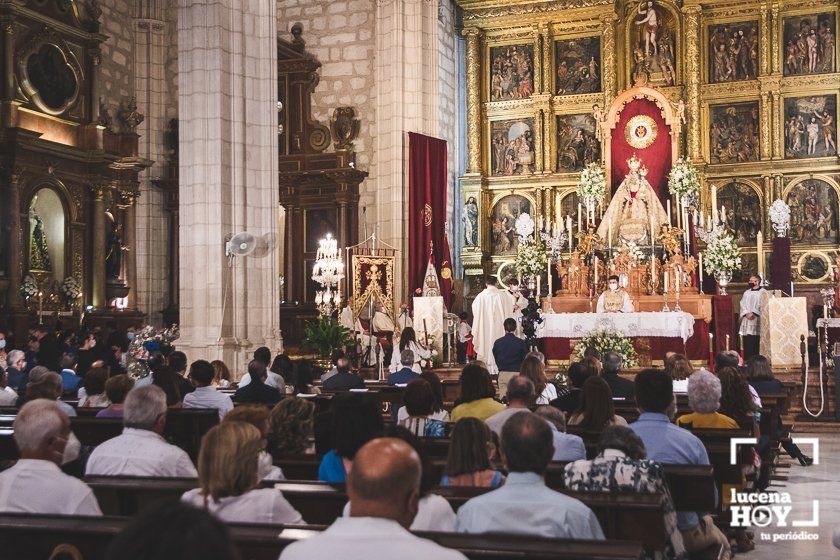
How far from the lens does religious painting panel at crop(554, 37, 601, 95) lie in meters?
25.8

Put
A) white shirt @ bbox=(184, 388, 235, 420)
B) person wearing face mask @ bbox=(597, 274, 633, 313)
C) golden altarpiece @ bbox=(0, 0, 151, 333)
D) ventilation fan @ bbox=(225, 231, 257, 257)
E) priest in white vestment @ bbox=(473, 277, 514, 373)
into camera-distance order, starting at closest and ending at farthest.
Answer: white shirt @ bbox=(184, 388, 235, 420) < ventilation fan @ bbox=(225, 231, 257, 257) < golden altarpiece @ bbox=(0, 0, 151, 333) < person wearing face mask @ bbox=(597, 274, 633, 313) < priest in white vestment @ bbox=(473, 277, 514, 373)

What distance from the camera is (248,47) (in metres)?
17.0

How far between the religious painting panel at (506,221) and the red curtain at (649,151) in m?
2.60

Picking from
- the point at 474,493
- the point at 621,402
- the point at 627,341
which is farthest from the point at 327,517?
the point at 627,341

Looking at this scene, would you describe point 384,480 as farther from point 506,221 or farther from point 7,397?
point 506,221

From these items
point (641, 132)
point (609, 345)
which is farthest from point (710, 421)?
point (641, 132)

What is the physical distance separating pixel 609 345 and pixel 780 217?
327 inches

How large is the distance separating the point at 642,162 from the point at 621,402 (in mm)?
16482

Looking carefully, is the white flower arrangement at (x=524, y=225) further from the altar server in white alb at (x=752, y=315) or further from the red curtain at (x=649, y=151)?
the altar server in white alb at (x=752, y=315)

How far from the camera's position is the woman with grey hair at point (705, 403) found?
740 cm

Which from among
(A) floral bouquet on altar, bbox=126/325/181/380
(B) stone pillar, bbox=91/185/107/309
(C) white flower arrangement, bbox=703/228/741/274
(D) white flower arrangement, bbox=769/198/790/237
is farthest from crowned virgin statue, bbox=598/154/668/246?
(A) floral bouquet on altar, bbox=126/325/181/380

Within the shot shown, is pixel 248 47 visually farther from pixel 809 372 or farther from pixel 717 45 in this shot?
pixel 717 45

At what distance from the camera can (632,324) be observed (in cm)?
1861

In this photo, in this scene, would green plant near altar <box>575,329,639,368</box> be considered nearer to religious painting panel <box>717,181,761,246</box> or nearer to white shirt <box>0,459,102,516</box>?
religious painting panel <box>717,181,761,246</box>
